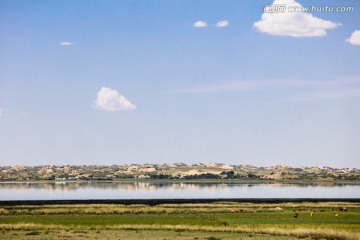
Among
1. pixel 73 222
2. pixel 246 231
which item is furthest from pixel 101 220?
pixel 246 231

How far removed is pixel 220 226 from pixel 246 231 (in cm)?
623

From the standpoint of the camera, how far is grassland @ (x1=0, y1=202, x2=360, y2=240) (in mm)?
59062

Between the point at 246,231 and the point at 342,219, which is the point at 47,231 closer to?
the point at 246,231

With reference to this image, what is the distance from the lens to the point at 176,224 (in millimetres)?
73062

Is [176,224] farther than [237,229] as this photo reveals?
Yes

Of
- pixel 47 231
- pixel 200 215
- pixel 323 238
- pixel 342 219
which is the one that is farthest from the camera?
pixel 200 215

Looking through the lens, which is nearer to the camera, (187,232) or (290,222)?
(187,232)

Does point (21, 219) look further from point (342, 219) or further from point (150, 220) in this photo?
point (342, 219)

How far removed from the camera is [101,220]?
259ft

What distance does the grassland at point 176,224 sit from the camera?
194 ft

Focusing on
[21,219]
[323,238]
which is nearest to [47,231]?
[21,219]

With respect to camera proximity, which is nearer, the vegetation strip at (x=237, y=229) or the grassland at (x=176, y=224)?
the vegetation strip at (x=237, y=229)

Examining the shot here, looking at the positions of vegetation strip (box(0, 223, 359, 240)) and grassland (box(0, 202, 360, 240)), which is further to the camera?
grassland (box(0, 202, 360, 240))

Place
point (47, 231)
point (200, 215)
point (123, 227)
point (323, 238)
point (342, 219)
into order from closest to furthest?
point (323, 238) < point (47, 231) < point (123, 227) < point (342, 219) < point (200, 215)
